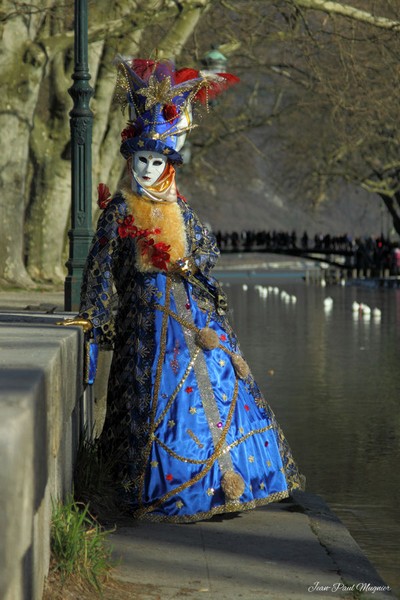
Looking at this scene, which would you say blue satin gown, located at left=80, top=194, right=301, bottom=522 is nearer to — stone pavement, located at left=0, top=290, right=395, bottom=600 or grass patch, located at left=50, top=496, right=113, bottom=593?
stone pavement, located at left=0, top=290, right=395, bottom=600

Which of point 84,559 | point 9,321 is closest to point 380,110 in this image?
point 9,321

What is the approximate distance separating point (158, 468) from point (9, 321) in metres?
1.59

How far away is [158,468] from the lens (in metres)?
6.96

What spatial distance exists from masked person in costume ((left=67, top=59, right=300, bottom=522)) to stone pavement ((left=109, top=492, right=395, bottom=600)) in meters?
0.17

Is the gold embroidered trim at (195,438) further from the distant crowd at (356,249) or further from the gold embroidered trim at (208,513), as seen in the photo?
the distant crowd at (356,249)

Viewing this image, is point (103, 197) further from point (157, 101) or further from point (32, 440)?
point (32, 440)

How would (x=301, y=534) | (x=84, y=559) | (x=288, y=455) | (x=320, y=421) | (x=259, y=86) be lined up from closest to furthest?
(x=84, y=559)
(x=301, y=534)
(x=288, y=455)
(x=320, y=421)
(x=259, y=86)

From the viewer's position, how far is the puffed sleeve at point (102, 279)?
24.0 feet

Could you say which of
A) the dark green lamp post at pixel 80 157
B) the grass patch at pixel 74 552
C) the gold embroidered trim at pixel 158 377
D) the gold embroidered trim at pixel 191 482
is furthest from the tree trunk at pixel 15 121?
the grass patch at pixel 74 552

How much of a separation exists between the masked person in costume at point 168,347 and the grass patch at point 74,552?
3.79ft

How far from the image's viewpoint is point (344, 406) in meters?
13.5

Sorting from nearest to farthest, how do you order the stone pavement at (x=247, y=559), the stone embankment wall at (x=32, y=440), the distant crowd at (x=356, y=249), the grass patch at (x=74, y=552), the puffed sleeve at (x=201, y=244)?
the stone embankment wall at (x=32, y=440) < the grass patch at (x=74, y=552) < the stone pavement at (x=247, y=559) < the puffed sleeve at (x=201, y=244) < the distant crowd at (x=356, y=249)

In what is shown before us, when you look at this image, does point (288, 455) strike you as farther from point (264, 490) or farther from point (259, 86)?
point (259, 86)

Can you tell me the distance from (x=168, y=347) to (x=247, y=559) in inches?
50.5
